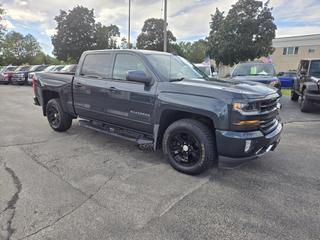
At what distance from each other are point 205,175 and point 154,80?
5.42 feet

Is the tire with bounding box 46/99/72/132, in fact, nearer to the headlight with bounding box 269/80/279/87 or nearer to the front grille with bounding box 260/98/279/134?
the front grille with bounding box 260/98/279/134

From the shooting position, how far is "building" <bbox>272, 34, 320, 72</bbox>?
36469 millimetres

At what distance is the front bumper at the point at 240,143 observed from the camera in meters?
3.18

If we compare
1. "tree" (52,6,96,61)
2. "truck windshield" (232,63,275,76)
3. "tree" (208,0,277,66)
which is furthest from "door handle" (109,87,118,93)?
"tree" (52,6,96,61)

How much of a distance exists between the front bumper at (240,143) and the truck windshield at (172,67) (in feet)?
4.33

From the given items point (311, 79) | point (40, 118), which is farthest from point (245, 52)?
point (40, 118)

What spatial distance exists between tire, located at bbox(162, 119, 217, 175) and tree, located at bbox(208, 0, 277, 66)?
24.5m

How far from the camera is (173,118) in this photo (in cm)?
396

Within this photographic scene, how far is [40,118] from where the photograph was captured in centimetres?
771

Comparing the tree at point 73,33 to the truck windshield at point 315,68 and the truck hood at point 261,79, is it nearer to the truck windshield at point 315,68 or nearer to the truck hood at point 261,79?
the truck hood at point 261,79

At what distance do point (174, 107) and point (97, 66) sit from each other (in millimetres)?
2118

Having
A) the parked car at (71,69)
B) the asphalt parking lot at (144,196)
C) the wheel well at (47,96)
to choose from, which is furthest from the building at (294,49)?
the wheel well at (47,96)

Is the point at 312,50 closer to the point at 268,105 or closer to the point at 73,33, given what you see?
the point at 73,33

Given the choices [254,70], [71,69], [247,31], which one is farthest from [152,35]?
[254,70]
